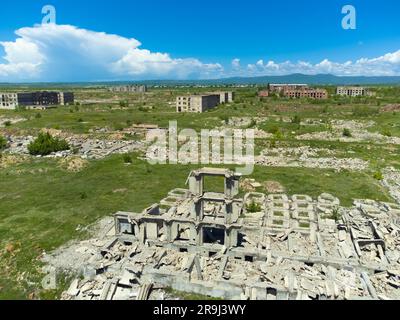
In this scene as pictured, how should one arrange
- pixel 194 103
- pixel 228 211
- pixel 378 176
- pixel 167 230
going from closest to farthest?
pixel 228 211
pixel 167 230
pixel 378 176
pixel 194 103

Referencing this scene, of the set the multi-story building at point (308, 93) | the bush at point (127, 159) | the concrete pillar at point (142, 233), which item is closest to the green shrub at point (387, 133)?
the bush at point (127, 159)

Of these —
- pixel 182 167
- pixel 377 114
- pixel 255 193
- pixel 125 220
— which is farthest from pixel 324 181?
pixel 377 114

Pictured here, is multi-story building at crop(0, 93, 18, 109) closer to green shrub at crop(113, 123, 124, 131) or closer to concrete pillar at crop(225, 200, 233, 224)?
green shrub at crop(113, 123, 124, 131)

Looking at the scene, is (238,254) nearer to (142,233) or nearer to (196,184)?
(196,184)

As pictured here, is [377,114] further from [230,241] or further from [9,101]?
[9,101]

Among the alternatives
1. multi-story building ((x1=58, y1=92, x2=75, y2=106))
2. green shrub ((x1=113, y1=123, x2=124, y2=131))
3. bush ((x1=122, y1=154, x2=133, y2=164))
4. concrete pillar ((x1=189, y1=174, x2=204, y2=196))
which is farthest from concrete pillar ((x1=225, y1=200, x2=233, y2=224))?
multi-story building ((x1=58, y1=92, x2=75, y2=106))

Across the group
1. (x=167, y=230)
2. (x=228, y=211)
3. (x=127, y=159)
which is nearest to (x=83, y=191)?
(x=127, y=159)

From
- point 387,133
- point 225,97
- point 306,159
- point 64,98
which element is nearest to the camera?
point 306,159
